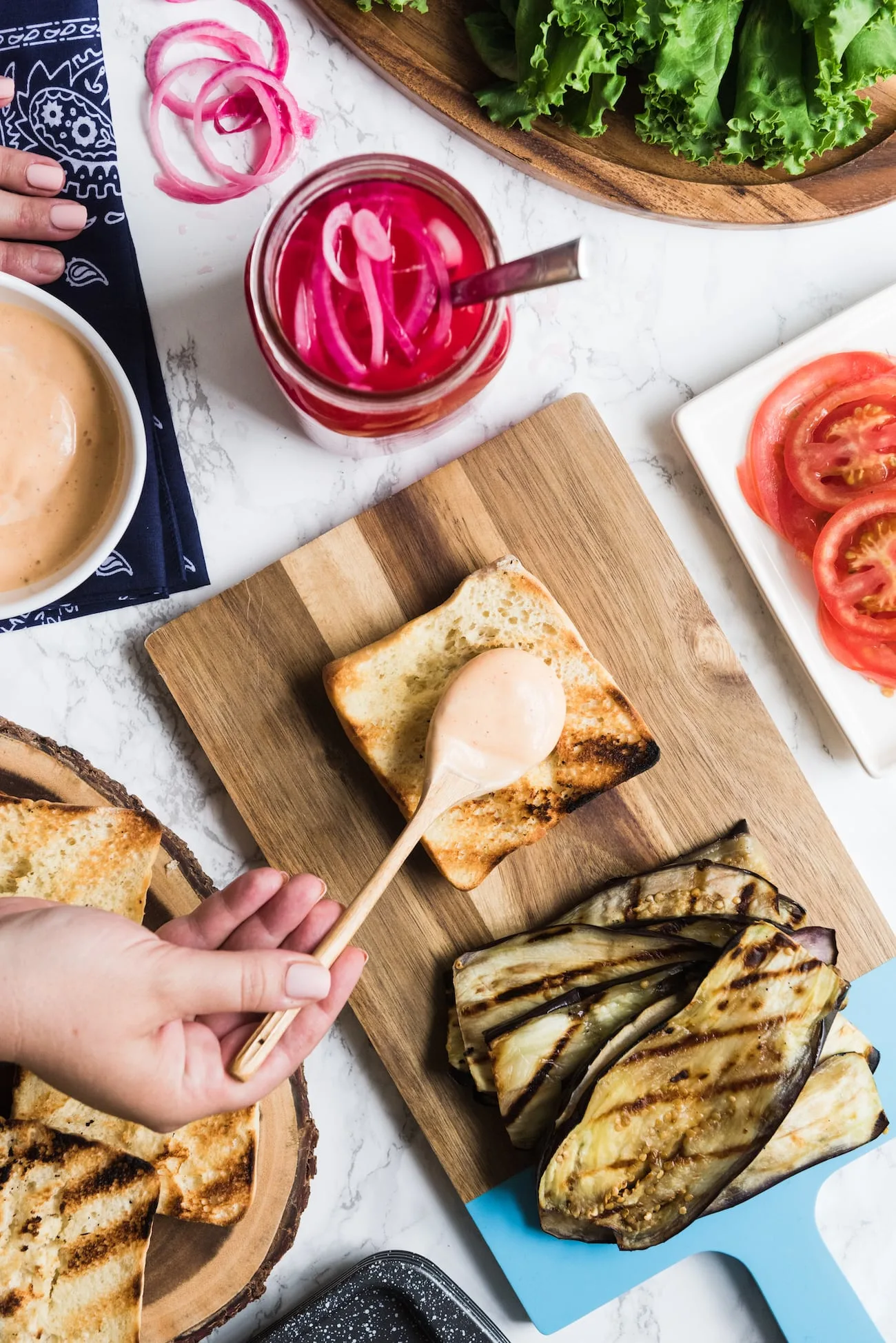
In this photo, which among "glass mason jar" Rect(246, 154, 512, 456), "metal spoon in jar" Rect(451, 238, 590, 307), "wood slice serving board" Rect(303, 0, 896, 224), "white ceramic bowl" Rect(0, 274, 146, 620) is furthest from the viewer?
"wood slice serving board" Rect(303, 0, 896, 224)

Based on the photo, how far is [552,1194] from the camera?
5.23 feet

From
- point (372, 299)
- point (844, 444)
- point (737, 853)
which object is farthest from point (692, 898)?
point (372, 299)

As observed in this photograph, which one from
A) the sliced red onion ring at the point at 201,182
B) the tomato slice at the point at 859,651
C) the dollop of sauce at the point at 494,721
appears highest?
the sliced red onion ring at the point at 201,182

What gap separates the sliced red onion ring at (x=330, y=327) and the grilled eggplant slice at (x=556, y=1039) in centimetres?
102

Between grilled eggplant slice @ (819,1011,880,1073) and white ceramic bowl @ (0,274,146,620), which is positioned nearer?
white ceramic bowl @ (0,274,146,620)

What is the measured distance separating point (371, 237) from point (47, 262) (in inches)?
23.0

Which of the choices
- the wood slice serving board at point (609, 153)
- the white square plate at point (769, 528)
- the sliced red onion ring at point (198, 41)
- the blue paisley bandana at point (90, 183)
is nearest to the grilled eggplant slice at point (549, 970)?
the white square plate at point (769, 528)

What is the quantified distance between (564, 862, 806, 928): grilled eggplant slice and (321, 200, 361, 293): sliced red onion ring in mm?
1055

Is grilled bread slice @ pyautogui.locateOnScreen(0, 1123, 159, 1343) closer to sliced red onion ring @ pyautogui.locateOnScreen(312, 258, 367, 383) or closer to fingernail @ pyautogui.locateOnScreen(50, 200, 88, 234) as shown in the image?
sliced red onion ring @ pyautogui.locateOnScreen(312, 258, 367, 383)

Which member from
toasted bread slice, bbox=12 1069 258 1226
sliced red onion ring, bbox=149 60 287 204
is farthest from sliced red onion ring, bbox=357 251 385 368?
toasted bread slice, bbox=12 1069 258 1226

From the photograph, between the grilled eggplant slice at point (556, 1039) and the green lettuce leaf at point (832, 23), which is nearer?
the green lettuce leaf at point (832, 23)

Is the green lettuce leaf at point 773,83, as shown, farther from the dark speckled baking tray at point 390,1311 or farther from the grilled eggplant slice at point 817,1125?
the dark speckled baking tray at point 390,1311

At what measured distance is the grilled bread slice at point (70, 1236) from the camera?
5.18 ft

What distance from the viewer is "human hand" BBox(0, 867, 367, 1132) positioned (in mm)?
1204
